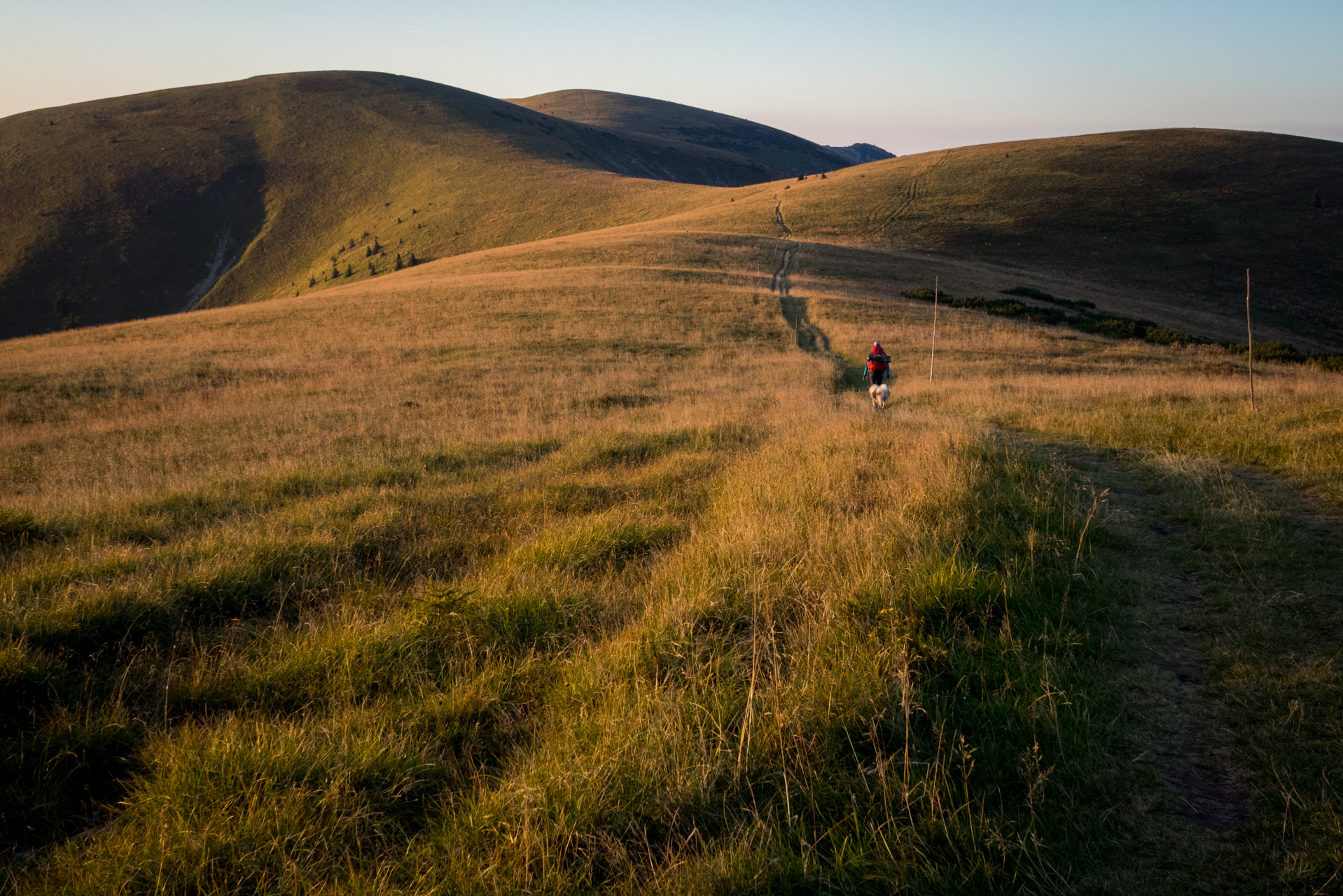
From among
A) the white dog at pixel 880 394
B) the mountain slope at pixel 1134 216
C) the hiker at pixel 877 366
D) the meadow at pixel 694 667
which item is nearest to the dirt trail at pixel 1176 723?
the meadow at pixel 694 667

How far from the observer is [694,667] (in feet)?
12.7

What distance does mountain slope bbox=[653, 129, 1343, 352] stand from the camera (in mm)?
51719

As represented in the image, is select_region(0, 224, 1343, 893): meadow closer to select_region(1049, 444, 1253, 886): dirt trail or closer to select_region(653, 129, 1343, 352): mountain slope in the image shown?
select_region(1049, 444, 1253, 886): dirt trail

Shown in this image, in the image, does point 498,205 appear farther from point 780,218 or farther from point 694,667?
point 694,667

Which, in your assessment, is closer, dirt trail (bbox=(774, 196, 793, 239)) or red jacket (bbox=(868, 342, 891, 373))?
red jacket (bbox=(868, 342, 891, 373))

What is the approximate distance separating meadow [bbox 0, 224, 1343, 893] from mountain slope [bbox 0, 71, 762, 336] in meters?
81.8

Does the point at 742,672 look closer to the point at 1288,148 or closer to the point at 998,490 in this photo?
the point at 998,490

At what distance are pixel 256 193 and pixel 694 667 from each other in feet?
480

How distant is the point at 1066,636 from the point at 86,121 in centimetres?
17547

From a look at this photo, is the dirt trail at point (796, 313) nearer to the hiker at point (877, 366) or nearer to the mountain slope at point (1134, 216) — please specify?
the hiker at point (877, 366)

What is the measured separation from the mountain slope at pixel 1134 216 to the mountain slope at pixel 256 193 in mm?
27807

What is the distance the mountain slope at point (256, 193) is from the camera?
301 ft

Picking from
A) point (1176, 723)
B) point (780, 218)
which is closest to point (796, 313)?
point (1176, 723)

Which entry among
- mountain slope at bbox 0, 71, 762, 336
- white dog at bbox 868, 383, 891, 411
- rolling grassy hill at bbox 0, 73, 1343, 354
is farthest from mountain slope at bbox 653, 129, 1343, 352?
white dog at bbox 868, 383, 891, 411
